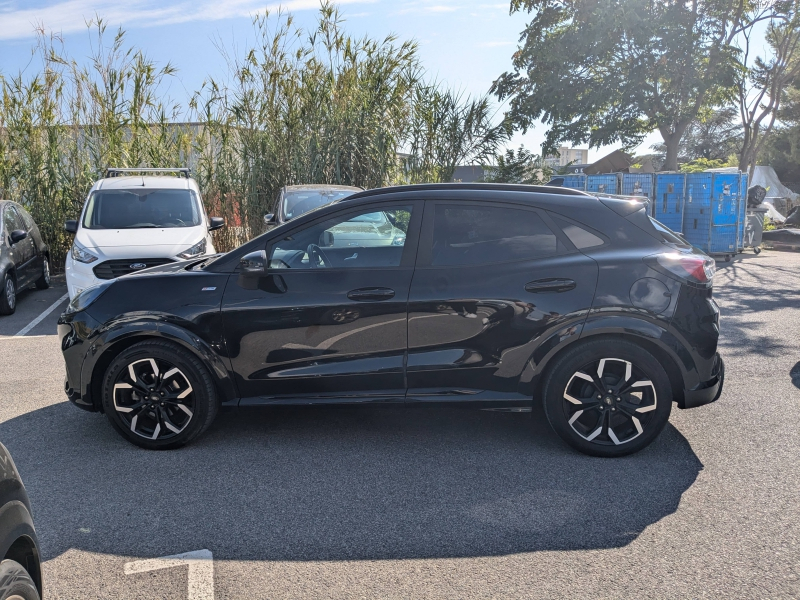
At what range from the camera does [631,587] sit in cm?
323

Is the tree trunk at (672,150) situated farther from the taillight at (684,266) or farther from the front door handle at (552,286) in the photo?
the front door handle at (552,286)

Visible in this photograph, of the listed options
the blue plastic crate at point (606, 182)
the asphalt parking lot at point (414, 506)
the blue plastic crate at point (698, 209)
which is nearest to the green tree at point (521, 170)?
the blue plastic crate at point (606, 182)

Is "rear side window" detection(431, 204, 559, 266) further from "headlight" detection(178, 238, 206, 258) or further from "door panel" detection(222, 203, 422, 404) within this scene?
"headlight" detection(178, 238, 206, 258)

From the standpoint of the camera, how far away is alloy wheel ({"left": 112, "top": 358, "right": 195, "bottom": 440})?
487 centimetres

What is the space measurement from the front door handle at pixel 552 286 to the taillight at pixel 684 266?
492 millimetres

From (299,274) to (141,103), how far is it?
468 inches

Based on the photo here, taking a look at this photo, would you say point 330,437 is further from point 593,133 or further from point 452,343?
point 593,133

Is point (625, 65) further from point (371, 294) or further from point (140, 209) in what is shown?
point (371, 294)

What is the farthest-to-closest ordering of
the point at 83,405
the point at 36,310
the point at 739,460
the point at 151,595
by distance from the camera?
the point at 36,310
the point at 83,405
the point at 739,460
the point at 151,595

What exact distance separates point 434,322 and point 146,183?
7746 millimetres

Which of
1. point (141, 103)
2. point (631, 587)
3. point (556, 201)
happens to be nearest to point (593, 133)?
point (141, 103)

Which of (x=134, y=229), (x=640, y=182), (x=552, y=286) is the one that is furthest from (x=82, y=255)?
(x=640, y=182)

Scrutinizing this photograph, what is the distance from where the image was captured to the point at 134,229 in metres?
10.1

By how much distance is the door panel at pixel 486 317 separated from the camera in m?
4.65
